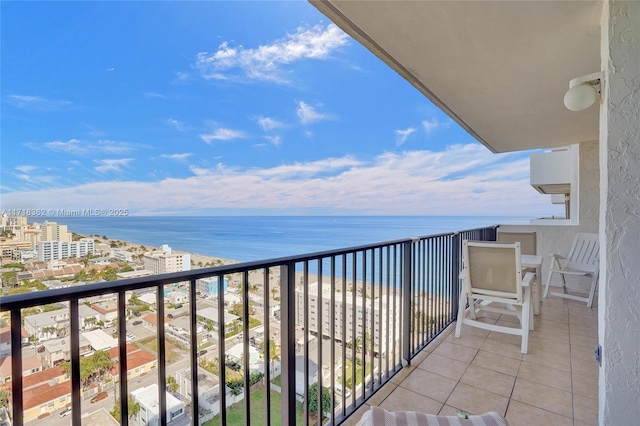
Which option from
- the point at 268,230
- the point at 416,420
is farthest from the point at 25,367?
the point at 268,230

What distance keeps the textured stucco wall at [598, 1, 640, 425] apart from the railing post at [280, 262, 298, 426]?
63.5 inches

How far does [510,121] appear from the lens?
3.73 m

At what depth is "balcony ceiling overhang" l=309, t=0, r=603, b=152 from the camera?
1782mm

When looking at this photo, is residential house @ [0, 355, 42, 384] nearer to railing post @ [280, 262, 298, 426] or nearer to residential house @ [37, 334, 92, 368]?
Answer: residential house @ [37, 334, 92, 368]

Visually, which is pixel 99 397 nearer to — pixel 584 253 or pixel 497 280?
pixel 497 280

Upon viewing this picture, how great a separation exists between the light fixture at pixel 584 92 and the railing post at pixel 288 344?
194 cm

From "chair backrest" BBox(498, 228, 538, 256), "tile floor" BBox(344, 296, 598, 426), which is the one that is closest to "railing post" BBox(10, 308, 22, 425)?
Result: "tile floor" BBox(344, 296, 598, 426)

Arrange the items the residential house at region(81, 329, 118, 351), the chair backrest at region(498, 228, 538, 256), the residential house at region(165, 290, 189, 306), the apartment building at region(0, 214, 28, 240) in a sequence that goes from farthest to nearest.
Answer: the chair backrest at region(498, 228, 538, 256)
the apartment building at region(0, 214, 28, 240)
the residential house at region(165, 290, 189, 306)
the residential house at region(81, 329, 118, 351)

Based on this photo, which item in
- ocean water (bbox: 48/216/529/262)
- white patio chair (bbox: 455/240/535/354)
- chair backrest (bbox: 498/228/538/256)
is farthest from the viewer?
ocean water (bbox: 48/216/529/262)

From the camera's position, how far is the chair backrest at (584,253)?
412 centimetres

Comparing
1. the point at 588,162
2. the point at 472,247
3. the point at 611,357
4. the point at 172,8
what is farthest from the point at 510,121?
the point at 172,8

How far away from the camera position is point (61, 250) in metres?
2.93

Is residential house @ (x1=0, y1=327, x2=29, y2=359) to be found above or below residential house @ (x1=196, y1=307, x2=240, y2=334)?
above

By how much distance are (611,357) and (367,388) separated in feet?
4.54
